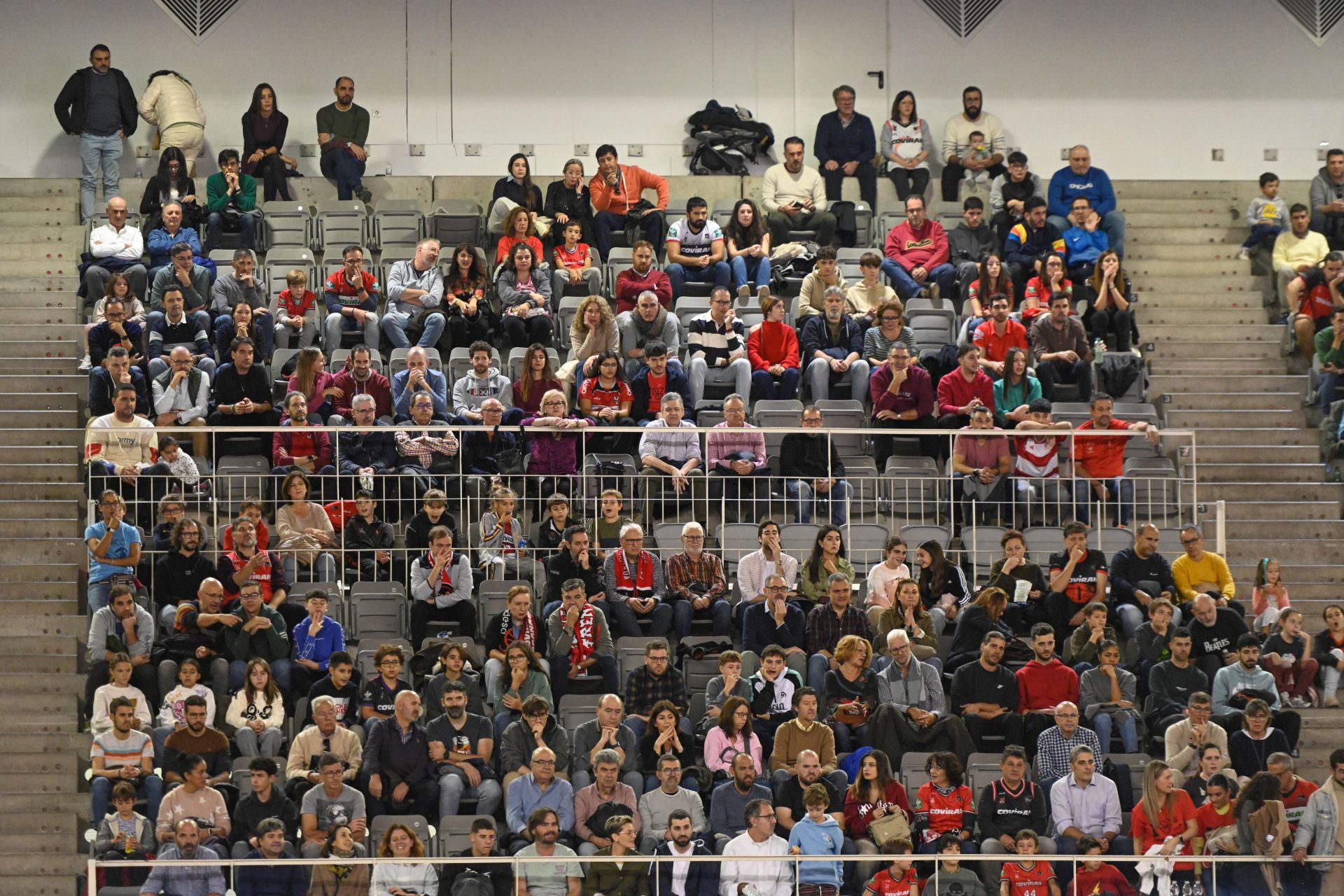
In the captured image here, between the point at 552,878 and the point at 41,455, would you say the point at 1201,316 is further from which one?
the point at 41,455

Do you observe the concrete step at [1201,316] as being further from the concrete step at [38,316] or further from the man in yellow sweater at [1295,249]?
the concrete step at [38,316]

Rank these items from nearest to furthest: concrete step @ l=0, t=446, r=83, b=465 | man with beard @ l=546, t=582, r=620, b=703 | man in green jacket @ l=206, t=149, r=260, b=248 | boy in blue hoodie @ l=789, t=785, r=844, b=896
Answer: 1. boy in blue hoodie @ l=789, t=785, r=844, b=896
2. man with beard @ l=546, t=582, r=620, b=703
3. concrete step @ l=0, t=446, r=83, b=465
4. man in green jacket @ l=206, t=149, r=260, b=248

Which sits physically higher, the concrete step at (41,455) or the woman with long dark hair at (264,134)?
the woman with long dark hair at (264,134)

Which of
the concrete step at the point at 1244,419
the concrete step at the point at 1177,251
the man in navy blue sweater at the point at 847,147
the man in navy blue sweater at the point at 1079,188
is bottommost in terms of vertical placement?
the concrete step at the point at 1244,419

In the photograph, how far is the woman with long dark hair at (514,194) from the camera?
55.0 feet

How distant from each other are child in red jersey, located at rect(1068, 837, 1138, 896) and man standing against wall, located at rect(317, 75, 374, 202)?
9.58 metres

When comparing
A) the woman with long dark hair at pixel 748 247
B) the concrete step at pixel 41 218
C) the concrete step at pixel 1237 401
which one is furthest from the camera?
the concrete step at pixel 41 218

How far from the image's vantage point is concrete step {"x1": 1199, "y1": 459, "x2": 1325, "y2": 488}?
15.2m

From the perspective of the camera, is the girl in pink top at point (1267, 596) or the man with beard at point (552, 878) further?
the girl in pink top at point (1267, 596)

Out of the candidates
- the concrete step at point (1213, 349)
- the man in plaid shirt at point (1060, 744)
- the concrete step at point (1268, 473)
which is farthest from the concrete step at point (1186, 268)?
the man in plaid shirt at point (1060, 744)

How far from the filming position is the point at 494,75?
18969mm

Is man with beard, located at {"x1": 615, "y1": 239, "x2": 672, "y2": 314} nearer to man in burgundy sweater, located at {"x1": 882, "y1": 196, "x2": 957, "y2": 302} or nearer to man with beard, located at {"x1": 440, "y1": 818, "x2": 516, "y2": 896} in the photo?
man in burgundy sweater, located at {"x1": 882, "y1": 196, "x2": 957, "y2": 302}

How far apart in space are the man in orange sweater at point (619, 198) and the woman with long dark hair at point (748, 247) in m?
0.65

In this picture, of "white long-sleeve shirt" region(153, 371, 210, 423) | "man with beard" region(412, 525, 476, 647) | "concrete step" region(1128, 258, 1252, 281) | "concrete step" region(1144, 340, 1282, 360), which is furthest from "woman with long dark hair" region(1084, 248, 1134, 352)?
"white long-sleeve shirt" region(153, 371, 210, 423)
